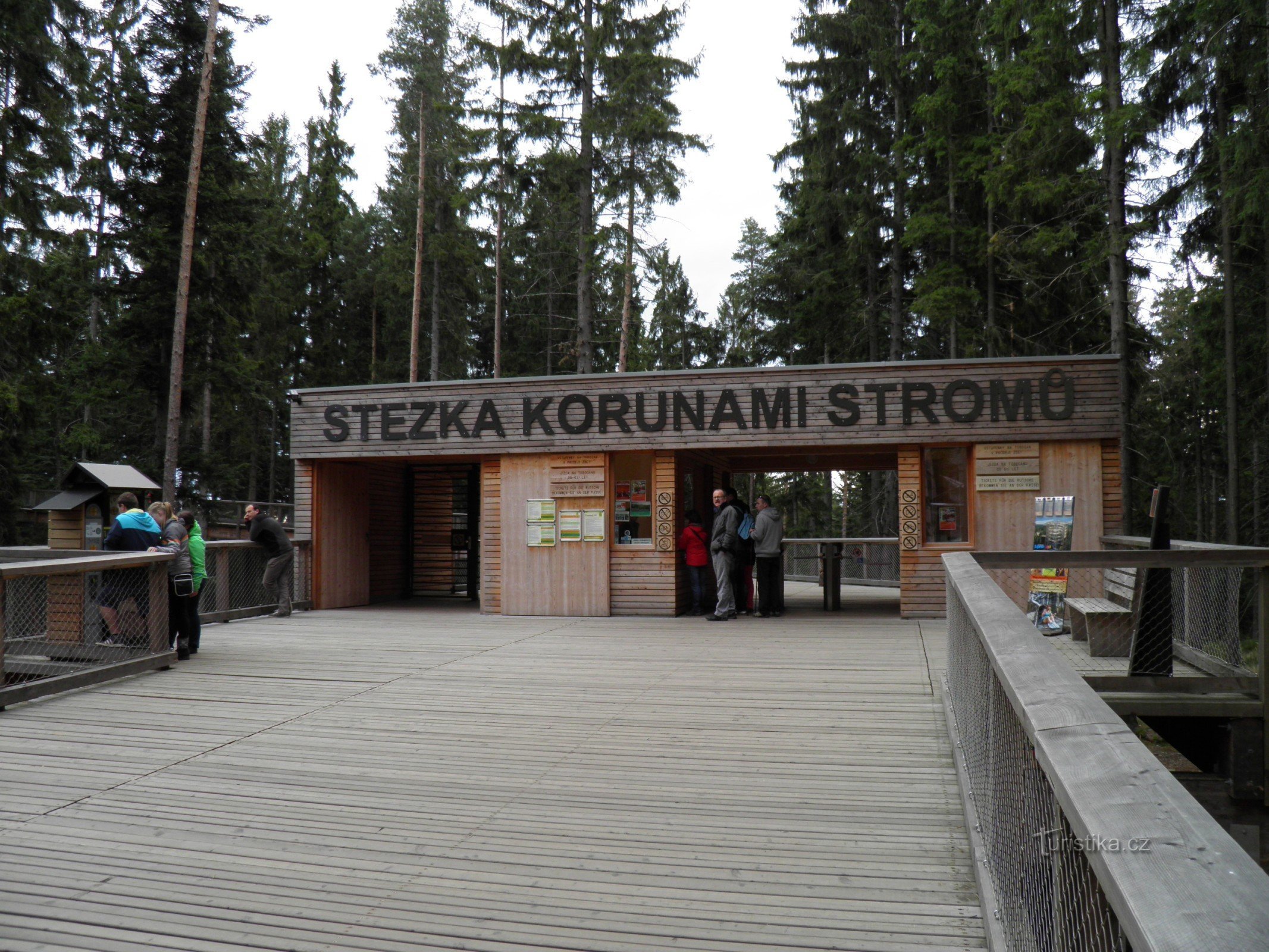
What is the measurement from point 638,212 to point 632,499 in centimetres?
1422

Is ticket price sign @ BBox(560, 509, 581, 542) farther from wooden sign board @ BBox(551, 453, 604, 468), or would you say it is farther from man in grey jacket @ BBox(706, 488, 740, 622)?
man in grey jacket @ BBox(706, 488, 740, 622)

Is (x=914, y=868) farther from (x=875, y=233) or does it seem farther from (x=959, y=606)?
(x=875, y=233)

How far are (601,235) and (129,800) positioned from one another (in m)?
21.2

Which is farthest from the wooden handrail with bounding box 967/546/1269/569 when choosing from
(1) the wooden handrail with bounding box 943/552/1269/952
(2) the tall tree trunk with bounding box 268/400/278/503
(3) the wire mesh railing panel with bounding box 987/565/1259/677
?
(2) the tall tree trunk with bounding box 268/400/278/503

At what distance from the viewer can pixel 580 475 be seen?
14461mm

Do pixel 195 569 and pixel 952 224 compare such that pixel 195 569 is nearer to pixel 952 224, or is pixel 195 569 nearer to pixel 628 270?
pixel 628 270

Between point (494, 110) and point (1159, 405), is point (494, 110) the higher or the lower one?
the higher one

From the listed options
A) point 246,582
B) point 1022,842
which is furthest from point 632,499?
point 1022,842

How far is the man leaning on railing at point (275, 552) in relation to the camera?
1393cm

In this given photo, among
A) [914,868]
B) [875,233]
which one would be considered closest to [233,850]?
[914,868]

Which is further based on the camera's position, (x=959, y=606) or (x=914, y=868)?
(x=959, y=606)

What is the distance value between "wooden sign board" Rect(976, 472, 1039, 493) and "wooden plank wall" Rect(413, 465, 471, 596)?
9014 millimetres

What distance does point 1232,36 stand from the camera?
15211 mm

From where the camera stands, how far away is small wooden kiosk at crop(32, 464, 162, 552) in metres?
12.3
